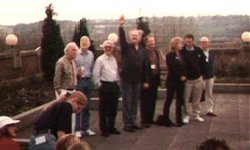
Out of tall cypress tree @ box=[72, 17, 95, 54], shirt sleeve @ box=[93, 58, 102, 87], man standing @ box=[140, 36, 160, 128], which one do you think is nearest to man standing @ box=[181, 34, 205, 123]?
man standing @ box=[140, 36, 160, 128]

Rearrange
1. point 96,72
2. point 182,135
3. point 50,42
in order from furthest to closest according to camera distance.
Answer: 1. point 50,42
2. point 182,135
3. point 96,72

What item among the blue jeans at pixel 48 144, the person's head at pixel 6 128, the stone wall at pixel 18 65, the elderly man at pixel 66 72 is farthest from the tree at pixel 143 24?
the person's head at pixel 6 128

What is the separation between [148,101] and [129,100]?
0.65m

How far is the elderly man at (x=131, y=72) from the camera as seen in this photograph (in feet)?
32.0

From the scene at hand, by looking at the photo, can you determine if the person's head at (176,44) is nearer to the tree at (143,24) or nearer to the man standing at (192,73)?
the man standing at (192,73)

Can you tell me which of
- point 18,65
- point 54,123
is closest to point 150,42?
point 54,123

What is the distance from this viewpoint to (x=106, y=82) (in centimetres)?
937

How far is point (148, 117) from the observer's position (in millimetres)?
10508

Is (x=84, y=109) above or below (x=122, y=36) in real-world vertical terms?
below

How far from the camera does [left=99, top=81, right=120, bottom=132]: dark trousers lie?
30.7 feet

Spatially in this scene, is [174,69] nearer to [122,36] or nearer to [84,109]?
[122,36]

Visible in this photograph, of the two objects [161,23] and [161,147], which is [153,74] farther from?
[161,23]

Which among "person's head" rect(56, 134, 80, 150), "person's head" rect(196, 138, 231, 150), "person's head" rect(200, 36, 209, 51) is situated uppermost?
"person's head" rect(196, 138, 231, 150)

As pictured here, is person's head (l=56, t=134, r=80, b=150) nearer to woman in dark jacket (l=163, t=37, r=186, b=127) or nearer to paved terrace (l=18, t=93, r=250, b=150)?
paved terrace (l=18, t=93, r=250, b=150)
